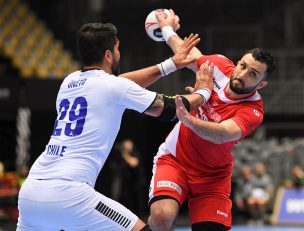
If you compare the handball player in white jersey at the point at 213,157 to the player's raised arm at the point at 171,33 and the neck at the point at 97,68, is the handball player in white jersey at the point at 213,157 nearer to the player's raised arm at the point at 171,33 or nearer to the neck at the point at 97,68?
the player's raised arm at the point at 171,33

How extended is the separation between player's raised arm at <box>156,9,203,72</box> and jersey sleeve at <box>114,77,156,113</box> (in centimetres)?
136

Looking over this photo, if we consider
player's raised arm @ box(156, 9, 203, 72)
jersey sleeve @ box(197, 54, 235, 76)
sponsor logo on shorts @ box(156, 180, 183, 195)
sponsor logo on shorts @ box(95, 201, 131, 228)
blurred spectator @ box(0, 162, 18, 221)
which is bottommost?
sponsor logo on shorts @ box(95, 201, 131, 228)

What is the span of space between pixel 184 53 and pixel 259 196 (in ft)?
39.1

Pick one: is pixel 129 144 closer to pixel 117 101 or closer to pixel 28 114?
pixel 28 114

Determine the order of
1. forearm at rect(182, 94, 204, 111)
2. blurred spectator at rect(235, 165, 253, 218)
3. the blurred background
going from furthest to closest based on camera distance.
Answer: blurred spectator at rect(235, 165, 253, 218)
the blurred background
forearm at rect(182, 94, 204, 111)

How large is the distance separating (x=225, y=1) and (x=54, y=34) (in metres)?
5.29

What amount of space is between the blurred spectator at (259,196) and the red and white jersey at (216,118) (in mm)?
11217

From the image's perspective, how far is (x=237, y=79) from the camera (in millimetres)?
6469

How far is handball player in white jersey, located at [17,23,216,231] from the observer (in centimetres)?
510

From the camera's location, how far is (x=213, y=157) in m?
6.51

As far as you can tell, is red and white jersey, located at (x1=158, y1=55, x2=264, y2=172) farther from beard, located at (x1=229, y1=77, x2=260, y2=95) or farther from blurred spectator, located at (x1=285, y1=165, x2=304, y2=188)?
blurred spectator, located at (x1=285, y1=165, x2=304, y2=188)

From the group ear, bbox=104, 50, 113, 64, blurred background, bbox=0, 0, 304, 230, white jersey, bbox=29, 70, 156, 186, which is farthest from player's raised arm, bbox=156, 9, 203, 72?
blurred background, bbox=0, 0, 304, 230

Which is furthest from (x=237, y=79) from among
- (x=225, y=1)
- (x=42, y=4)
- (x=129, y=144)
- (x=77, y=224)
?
(x=42, y=4)

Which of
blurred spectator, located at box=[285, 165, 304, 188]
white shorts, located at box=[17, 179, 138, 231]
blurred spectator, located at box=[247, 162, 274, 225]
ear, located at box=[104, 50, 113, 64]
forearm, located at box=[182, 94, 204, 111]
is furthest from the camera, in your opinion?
blurred spectator, located at box=[285, 165, 304, 188]
